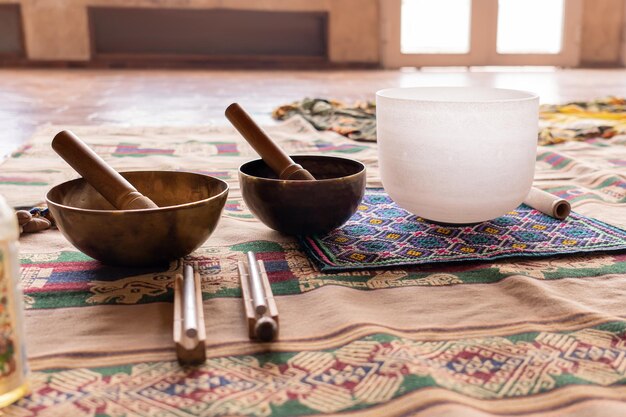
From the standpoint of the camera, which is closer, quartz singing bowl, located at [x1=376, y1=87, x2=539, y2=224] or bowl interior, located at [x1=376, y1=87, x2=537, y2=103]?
quartz singing bowl, located at [x1=376, y1=87, x2=539, y2=224]

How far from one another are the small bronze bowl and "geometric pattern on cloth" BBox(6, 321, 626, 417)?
28 cm

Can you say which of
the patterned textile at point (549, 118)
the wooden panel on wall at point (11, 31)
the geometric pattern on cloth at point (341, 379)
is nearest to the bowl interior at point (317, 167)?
the geometric pattern on cloth at point (341, 379)

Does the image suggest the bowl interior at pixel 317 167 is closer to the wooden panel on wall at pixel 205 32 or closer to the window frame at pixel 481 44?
the wooden panel on wall at pixel 205 32

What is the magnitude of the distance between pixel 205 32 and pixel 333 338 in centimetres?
606

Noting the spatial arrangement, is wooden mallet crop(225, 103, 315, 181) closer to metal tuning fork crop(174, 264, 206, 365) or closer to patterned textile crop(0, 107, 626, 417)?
patterned textile crop(0, 107, 626, 417)

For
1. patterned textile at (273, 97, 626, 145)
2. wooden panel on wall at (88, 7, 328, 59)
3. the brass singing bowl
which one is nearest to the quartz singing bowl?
the brass singing bowl

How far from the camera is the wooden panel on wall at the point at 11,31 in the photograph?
19.7 ft

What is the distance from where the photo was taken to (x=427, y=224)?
1020 mm

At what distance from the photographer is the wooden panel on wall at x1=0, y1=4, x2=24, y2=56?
236 inches

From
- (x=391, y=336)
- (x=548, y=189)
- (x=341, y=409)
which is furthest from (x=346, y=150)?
(x=341, y=409)

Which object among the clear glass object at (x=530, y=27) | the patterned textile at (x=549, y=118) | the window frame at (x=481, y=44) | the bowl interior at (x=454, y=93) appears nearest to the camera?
the bowl interior at (x=454, y=93)

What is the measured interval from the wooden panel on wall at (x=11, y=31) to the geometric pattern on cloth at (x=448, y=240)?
5813 mm

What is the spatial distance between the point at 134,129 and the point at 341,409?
5.40ft

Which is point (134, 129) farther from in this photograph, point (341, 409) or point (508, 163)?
point (341, 409)
